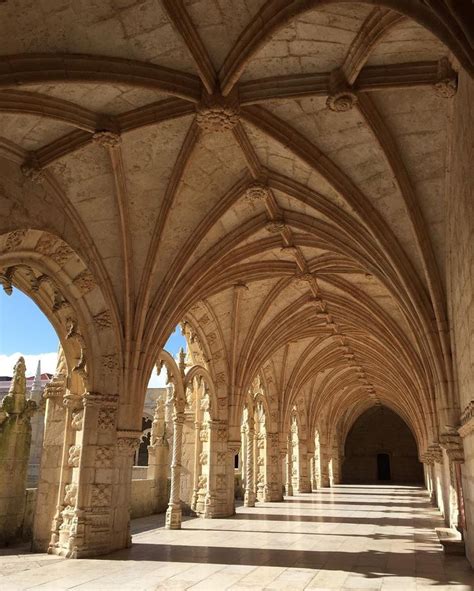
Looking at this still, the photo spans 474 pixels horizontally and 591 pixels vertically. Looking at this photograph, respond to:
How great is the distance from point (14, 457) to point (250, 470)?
9880mm

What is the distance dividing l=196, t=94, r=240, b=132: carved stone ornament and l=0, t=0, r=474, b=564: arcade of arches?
0.09ft

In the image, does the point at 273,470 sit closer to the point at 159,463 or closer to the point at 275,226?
the point at 159,463

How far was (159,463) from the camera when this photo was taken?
16.8 meters

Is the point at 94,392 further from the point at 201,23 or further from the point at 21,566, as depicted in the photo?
the point at 201,23

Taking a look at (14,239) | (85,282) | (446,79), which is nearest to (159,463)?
(85,282)

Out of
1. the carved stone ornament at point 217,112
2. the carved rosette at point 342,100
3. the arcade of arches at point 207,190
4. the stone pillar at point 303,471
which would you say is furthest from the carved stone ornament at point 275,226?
the stone pillar at point 303,471

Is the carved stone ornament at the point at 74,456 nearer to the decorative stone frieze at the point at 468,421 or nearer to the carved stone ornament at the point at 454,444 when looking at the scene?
the carved stone ornament at the point at 454,444

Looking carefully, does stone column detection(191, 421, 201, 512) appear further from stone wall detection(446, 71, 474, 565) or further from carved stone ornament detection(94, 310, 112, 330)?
stone wall detection(446, 71, 474, 565)

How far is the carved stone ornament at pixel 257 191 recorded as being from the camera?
31.0 ft

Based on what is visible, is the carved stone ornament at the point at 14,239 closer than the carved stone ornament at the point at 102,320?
Yes

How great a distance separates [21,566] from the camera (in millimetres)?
8141

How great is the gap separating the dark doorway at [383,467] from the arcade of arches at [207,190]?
1163 inches

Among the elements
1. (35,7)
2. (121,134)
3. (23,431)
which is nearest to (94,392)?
(23,431)

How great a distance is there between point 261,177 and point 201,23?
362 cm
